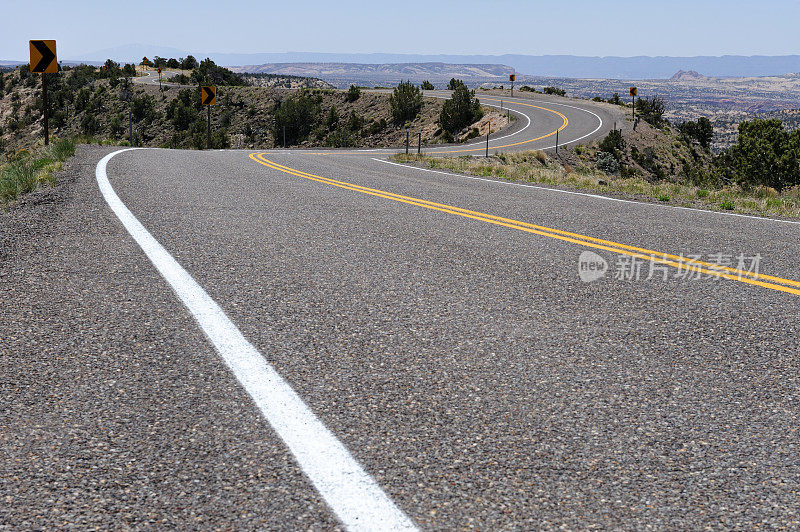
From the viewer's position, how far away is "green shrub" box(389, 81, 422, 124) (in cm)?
5453

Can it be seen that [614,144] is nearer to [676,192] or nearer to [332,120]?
[332,120]

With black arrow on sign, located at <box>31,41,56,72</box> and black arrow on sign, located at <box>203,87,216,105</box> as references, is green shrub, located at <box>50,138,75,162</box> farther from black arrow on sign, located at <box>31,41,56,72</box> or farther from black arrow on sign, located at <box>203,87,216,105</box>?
black arrow on sign, located at <box>203,87,216,105</box>

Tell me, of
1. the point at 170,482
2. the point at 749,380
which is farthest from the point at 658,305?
the point at 170,482

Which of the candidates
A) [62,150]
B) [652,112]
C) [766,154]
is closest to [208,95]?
[62,150]

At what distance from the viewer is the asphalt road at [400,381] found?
2268 mm

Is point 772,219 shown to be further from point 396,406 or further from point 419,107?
point 419,107

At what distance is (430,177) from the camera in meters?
13.3

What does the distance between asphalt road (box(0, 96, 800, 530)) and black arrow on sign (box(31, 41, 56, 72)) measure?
445 inches

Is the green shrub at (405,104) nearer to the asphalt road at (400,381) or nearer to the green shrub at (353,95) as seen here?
the green shrub at (353,95)

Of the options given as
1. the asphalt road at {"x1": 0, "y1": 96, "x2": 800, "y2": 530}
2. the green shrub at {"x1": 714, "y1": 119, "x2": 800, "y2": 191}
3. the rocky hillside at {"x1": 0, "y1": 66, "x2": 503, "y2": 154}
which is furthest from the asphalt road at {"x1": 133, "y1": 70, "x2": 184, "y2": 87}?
the asphalt road at {"x1": 0, "y1": 96, "x2": 800, "y2": 530}

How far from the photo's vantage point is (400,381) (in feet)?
10.4

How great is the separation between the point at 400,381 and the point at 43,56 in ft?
53.3

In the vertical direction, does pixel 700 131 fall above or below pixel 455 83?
below

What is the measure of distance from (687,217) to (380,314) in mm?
5475
